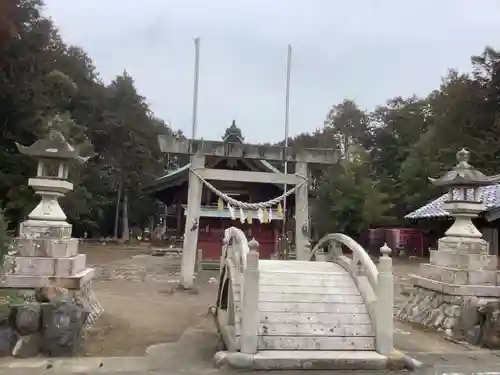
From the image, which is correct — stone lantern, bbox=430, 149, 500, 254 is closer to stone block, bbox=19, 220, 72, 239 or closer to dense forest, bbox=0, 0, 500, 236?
stone block, bbox=19, 220, 72, 239

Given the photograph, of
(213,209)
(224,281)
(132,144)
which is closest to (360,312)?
(224,281)

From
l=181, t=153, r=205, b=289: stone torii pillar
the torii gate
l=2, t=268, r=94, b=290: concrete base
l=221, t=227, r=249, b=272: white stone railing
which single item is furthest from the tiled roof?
l=2, t=268, r=94, b=290: concrete base

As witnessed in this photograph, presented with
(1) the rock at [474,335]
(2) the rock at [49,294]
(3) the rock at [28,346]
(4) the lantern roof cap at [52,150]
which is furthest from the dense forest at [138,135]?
(1) the rock at [474,335]

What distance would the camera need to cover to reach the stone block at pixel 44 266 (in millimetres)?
8828

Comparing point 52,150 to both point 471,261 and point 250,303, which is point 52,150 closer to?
point 250,303

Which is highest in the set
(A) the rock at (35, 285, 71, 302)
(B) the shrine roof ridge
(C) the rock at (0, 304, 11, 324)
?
(B) the shrine roof ridge

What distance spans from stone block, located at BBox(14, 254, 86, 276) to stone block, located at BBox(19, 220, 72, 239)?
17.7 inches

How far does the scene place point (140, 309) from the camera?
1188cm

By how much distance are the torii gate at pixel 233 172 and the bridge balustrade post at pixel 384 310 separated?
6992mm

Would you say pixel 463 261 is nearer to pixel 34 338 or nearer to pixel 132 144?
pixel 34 338

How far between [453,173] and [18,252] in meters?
8.94

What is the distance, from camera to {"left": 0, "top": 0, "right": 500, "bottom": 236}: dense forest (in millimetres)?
28375

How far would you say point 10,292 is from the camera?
8.68 metres

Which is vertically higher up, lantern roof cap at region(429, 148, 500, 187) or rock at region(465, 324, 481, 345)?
lantern roof cap at region(429, 148, 500, 187)
